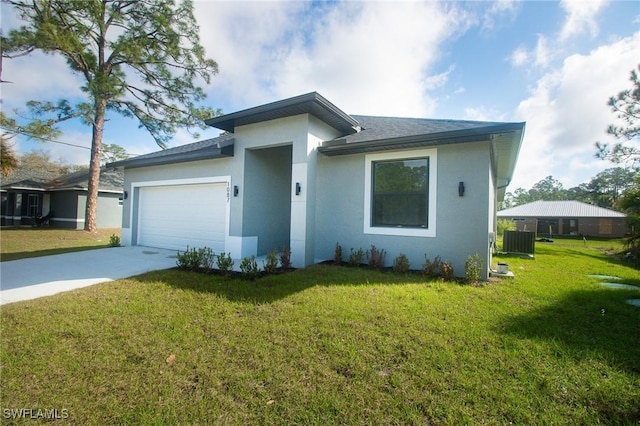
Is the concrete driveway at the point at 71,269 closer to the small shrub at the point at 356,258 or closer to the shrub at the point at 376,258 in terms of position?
the small shrub at the point at 356,258

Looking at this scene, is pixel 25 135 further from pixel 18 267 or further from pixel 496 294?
pixel 496 294

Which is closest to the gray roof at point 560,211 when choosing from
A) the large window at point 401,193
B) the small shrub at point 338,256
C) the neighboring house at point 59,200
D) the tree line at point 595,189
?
the tree line at point 595,189

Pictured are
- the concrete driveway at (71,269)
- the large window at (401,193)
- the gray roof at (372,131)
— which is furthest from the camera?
the large window at (401,193)

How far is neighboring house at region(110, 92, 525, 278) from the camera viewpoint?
21.3 ft

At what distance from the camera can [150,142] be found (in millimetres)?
20969

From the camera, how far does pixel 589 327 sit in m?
3.87

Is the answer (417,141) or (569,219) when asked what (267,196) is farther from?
(569,219)

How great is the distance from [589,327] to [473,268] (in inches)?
83.6

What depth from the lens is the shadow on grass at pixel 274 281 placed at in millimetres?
5062

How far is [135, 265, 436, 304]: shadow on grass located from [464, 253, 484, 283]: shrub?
0.46 meters

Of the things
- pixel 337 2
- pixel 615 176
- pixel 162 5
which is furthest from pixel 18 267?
pixel 615 176

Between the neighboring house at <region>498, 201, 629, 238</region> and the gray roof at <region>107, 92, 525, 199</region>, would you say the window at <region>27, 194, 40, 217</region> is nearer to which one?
the gray roof at <region>107, 92, 525, 199</region>

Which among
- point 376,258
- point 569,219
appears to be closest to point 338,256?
point 376,258

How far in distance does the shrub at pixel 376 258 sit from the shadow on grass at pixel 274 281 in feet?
0.96
